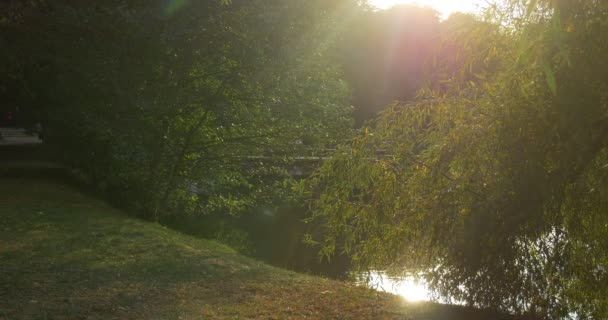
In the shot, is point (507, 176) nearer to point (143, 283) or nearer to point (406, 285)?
point (406, 285)

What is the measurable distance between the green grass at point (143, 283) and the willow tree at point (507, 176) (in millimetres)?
704

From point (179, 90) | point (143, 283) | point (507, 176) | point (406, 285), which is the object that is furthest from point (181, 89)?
point (507, 176)

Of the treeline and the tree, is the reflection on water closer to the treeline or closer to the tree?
the treeline

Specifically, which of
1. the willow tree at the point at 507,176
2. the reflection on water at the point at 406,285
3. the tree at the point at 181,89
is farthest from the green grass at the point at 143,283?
the tree at the point at 181,89

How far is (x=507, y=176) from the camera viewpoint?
7.15m

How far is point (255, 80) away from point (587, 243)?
9148 millimetres

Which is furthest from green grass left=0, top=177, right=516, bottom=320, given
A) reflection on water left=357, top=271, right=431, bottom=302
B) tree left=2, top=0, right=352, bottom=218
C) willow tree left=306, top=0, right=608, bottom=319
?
tree left=2, top=0, right=352, bottom=218

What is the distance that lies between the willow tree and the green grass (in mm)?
704

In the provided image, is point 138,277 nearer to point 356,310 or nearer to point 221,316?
point 221,316

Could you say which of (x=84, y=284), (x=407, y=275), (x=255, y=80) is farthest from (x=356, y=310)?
Result: (x=255, y=80)

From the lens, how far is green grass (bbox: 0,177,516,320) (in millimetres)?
7555

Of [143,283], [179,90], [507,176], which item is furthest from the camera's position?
[179,90]

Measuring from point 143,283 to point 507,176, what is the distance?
16.2 ft

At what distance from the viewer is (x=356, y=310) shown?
8.23 m
